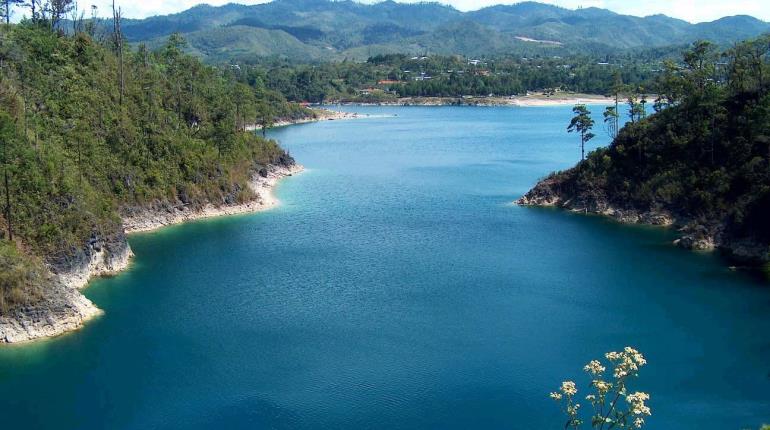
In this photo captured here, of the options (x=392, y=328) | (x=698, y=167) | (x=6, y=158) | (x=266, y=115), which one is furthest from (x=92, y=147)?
(x=266, y=115)

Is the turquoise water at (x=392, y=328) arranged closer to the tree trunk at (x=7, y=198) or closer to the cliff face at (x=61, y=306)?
the cliff face at (x=61, y=306)

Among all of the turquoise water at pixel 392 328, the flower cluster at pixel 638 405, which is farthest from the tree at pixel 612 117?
the flower cluster at pixel 638 405

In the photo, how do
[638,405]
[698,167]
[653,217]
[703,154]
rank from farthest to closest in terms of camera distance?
[653,217] < [703,154] < [698,167] < [638,405]

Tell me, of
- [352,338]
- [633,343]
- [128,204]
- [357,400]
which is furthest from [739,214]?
[128,204]

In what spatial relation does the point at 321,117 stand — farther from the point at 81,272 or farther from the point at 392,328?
the point at 392,328

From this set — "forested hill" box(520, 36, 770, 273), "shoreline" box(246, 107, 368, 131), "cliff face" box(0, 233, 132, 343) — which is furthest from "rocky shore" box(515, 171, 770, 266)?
"shoreline" box(246, 107, 368, 131)

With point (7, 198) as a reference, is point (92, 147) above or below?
above
